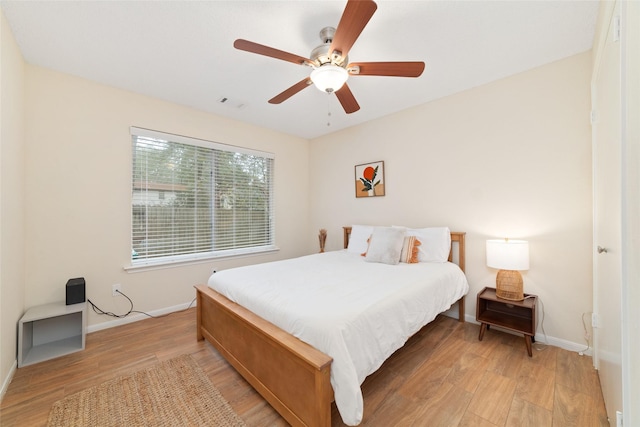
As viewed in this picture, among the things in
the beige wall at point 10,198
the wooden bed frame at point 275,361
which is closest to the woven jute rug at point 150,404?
the wooden bed frame at point 275,361

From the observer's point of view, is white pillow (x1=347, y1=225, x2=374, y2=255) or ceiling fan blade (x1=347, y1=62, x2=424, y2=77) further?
white pillow (x1=347, y1=225, x2=374, y2=255)

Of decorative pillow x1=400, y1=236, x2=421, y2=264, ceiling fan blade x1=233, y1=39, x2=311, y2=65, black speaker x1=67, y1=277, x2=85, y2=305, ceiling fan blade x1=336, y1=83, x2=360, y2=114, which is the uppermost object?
ceiling fan blade x1=233, y1=39, x2=311, y2=65

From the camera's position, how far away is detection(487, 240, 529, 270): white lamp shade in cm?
224

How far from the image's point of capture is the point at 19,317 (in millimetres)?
2104

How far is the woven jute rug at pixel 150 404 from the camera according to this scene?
1488 millimetres

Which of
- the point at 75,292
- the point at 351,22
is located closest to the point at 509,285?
the point at 351,22

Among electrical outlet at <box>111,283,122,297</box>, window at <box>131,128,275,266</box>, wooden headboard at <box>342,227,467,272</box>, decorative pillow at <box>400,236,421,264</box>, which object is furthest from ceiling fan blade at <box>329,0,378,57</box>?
electrical outlet at <box>111,283,122,297</box>

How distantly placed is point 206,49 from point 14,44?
1.46 meters

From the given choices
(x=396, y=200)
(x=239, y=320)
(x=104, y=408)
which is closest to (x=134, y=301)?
(x=104, y=408)

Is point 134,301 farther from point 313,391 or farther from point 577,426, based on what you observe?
point 577,426

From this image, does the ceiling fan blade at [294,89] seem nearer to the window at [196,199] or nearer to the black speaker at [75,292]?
the window at [196,199]

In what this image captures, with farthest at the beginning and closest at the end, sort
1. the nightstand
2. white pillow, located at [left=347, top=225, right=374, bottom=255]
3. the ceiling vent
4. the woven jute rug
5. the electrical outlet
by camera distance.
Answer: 1. white pillow, located at [left=347, top=225, right=374, bottom=255]
2. the ceiling vent
3. the electrical outlet
4. the nightstand
5. the woven jute rug

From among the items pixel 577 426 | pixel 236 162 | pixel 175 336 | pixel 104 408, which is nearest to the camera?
→ pixel 577 426

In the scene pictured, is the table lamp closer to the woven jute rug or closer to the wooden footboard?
the wooden footboard
